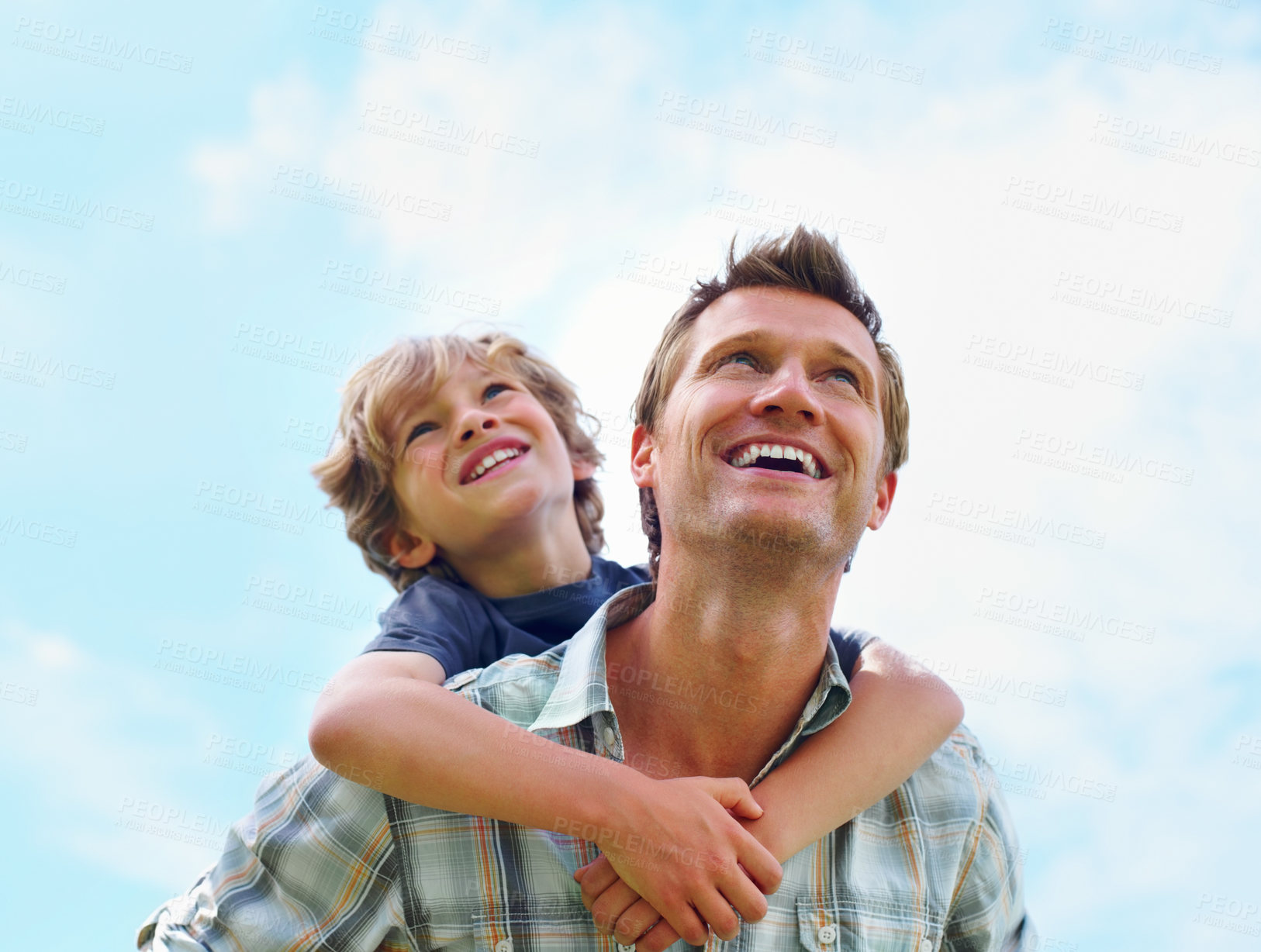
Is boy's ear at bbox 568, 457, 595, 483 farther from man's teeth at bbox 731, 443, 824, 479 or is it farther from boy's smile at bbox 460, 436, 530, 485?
man's teeth at bbox 731, 443, 824, 479

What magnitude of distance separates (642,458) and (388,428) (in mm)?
1214

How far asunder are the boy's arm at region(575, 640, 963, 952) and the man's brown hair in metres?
0.76

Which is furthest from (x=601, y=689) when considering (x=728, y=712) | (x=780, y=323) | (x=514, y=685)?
(x=780, y=323)

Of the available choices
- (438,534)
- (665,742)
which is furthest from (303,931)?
(438,534)

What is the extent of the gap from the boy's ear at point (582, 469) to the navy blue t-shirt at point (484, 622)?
0.81 m

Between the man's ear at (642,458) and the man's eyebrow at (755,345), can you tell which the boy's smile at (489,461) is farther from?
the man's eyebrow at (755,345)

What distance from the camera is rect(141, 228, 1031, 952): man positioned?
2.65 meters

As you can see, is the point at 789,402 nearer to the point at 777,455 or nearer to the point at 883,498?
the point at 777,455

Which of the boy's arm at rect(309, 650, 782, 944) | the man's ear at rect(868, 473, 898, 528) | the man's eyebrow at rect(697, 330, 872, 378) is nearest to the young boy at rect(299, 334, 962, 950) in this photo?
the boy's arm at rect(309, 650, 782, 944)

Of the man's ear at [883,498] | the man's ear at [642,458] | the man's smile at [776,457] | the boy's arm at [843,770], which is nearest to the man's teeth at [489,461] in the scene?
the man's ear at [642,458]

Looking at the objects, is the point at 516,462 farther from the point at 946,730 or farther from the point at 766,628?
the point at 946,730

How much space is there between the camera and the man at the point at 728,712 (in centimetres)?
265

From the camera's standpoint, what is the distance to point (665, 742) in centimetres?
298

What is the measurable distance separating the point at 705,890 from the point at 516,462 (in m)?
2.04
